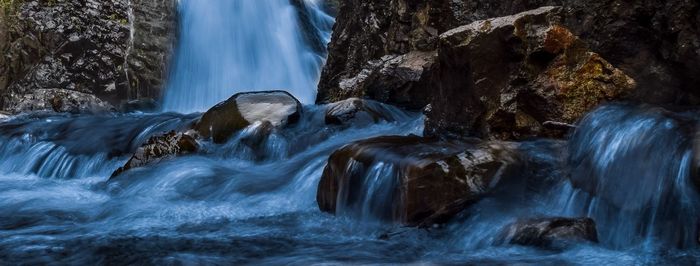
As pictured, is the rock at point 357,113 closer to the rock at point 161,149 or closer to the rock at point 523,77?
the rock at point 161,149

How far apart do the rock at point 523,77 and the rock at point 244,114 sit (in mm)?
2679

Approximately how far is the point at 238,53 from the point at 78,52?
3.36 metres

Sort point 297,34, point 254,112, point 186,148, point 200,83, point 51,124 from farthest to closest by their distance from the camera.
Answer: point 297,34, point 200,83, point 51,124, point 254,112, point 186,148

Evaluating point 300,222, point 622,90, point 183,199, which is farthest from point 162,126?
point 622,90

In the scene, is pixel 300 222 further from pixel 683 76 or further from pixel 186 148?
pixel 683 76

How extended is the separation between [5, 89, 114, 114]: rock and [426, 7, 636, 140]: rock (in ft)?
28.2

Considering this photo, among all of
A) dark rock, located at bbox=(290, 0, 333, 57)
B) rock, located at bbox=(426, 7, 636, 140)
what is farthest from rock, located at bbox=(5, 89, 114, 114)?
rock, located at bbox=(426, 7, 636, 140)

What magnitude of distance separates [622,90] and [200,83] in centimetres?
1038

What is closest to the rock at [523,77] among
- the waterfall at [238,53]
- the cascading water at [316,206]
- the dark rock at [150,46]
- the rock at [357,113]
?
the cascading water at [316,206]

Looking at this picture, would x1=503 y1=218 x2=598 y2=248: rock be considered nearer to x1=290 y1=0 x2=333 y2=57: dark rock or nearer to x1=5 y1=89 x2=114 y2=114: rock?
x1=5 y1=89 x2=114 y2=114: rock

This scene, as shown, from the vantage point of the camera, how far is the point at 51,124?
10.6 metres

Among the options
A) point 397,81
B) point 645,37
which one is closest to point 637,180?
point 645,37

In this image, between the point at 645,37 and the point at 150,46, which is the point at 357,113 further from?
the point at 150,46

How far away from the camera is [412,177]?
16.1 feet
